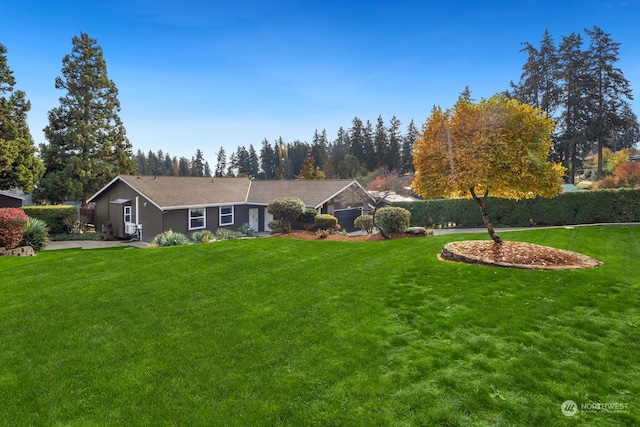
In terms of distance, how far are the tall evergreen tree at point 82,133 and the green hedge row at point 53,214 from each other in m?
7.19

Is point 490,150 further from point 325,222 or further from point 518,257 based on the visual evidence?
point 325,222

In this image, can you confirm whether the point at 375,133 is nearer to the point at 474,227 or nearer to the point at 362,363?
the point at 474,227

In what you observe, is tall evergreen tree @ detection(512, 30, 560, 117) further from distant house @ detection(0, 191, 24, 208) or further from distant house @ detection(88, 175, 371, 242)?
distant house @ detection(0, 191, 24, 208)

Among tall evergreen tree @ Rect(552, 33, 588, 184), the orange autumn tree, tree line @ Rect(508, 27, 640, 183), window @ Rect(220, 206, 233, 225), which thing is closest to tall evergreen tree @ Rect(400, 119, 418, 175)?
tree line @ Rect(508, 27, 640, 183)

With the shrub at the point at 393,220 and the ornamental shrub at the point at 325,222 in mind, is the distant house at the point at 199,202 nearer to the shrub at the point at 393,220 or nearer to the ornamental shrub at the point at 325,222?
the ornamental shrub at the point at 325,222

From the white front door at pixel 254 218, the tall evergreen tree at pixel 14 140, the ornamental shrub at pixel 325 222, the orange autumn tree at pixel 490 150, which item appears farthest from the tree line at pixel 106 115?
the white front door at pixel 254 218

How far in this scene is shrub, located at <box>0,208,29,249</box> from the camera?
12828 millimetres

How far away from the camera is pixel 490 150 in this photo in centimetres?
1049

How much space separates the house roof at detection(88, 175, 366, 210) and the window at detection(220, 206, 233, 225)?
0.62 meters

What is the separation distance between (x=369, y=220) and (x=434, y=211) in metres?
6.35

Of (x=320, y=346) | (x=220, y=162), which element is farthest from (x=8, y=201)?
(x=220, y=162)

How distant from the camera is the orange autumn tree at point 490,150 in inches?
413

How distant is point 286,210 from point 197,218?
722 centimetres

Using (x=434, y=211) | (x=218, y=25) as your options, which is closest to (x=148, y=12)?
(x=218, y=25)
